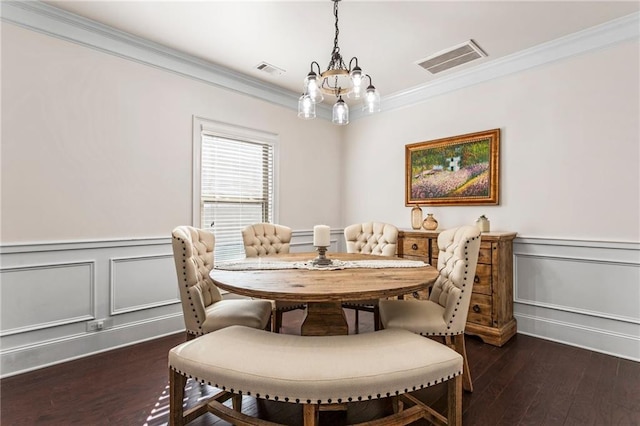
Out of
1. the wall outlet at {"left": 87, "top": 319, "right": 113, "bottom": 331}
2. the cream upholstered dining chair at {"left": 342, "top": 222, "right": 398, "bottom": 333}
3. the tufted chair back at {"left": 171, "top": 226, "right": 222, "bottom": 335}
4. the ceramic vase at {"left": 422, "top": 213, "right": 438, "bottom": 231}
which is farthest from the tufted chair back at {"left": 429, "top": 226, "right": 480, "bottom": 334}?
the wall outlet at {"left": 87, "top": 319, "right": 113, "bottom": 331}

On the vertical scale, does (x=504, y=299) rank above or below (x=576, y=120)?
below

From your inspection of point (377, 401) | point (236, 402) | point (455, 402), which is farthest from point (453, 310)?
point (236, 402)

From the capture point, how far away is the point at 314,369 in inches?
49.9

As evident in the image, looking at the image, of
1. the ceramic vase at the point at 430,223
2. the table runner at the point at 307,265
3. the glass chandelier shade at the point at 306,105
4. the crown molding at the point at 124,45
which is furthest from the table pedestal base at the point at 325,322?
the crown molding at the point at 124,45

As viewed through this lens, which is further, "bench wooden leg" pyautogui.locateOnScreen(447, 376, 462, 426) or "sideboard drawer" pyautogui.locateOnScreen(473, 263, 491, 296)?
"sideboard drawer" pyautogui.locateOnScreen(473, 263, 491, 296)

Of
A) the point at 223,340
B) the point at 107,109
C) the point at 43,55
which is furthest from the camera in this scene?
the point at 107,109

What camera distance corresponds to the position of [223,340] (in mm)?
1520

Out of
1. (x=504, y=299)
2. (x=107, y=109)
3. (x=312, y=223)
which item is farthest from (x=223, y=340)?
(x=312, y=223)

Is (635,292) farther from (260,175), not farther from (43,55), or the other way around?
(43,55)

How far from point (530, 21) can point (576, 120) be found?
95 centimetres

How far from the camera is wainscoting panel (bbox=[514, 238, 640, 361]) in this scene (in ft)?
8.66

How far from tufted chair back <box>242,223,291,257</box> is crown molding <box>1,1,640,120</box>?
1.68 metres

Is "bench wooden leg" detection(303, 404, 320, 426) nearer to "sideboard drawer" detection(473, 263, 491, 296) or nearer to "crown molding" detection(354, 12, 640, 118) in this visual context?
"sideboard drawer" detection(473, 263, 491, 296)

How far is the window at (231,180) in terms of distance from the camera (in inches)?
137
